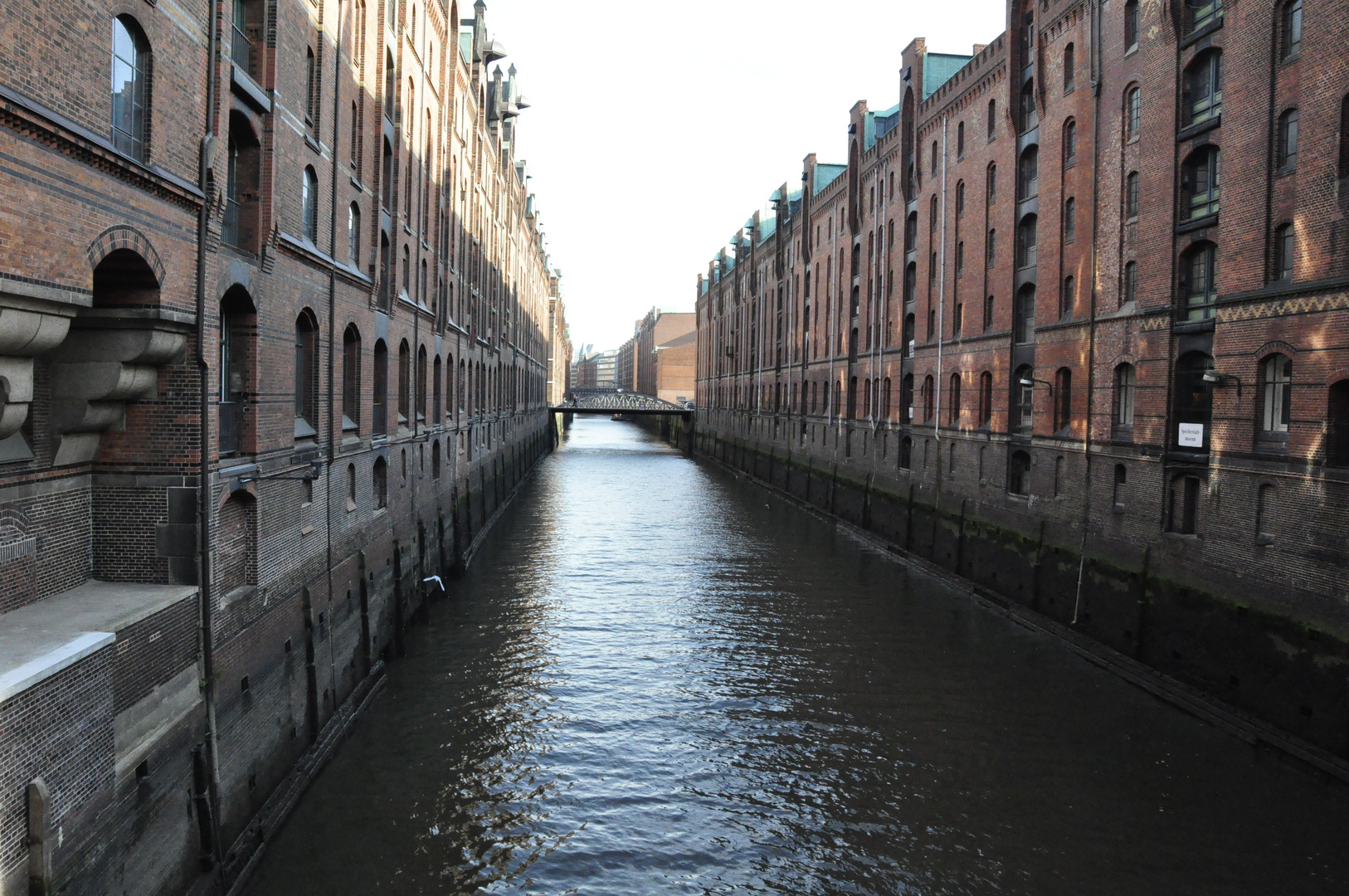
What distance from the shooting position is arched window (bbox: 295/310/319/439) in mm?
13969

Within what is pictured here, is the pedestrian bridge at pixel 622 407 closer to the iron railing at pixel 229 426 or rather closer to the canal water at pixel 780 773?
the canal water at pixel 780 773

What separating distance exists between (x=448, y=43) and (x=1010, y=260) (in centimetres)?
1728

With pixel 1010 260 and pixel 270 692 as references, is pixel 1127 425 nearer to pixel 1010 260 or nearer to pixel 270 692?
pixel 1010 260

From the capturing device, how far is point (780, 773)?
1235 centimetres

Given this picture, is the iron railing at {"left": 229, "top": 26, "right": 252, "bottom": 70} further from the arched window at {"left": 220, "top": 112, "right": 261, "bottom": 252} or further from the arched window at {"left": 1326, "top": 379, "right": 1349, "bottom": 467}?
the arched window at {"left": 1326, "top": 379, "right": 1349, "bottom": 467}

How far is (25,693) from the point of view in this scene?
6035 millimetres

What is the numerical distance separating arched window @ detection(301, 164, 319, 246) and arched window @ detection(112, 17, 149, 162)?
5158 millimetres

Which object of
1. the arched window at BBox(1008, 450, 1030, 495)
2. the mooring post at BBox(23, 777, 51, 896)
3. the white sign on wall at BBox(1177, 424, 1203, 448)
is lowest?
the mooring post at BBox(23, 777, 51, 896)

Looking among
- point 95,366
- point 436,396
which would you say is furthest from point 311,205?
point 436,396

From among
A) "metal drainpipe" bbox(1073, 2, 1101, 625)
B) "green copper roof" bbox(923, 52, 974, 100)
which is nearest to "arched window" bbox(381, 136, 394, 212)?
"metal drainpipe" bbox(1073, 2, 1101, 625)

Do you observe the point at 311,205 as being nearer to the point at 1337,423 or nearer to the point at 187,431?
the point at 187,431

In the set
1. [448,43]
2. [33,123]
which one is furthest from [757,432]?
[33,123]

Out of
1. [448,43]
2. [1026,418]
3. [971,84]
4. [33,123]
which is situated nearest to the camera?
[33,123]

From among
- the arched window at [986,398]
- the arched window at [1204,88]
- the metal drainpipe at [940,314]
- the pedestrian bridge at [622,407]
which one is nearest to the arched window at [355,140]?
the arched window at [1204,88]
